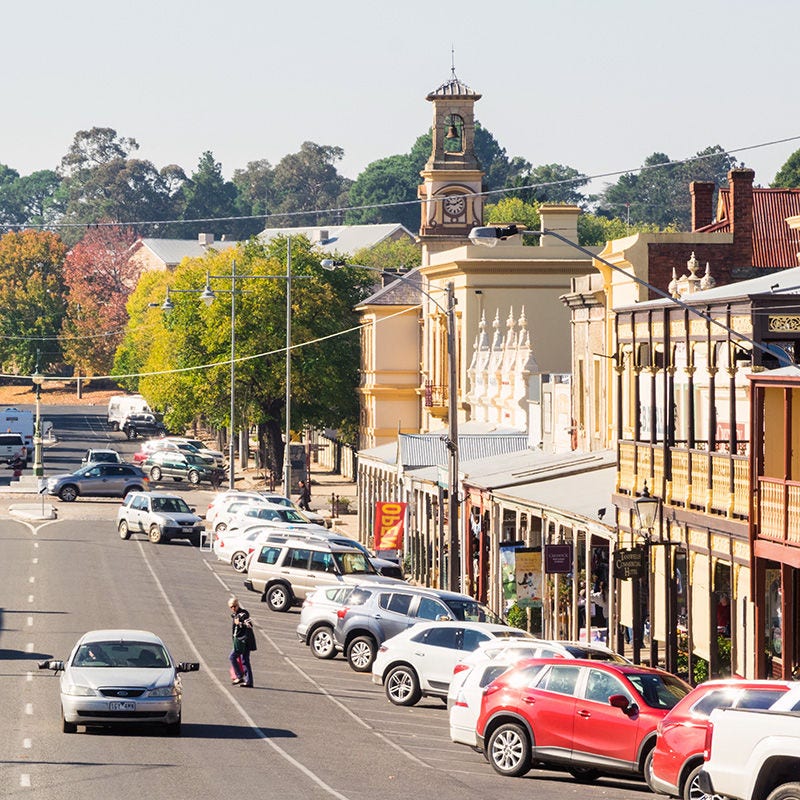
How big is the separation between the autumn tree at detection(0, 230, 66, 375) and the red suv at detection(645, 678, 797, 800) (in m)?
146

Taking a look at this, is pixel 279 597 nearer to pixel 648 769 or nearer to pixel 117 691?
pixel 117 691

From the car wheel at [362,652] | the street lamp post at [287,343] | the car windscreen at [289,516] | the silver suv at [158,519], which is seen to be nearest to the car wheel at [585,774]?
the car wheel at [362,652]

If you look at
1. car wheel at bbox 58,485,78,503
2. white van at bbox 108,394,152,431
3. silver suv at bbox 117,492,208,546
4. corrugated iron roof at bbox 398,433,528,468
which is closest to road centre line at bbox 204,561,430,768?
corrugated iron roof at bbox 398,433,528,468

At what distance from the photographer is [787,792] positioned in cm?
1692

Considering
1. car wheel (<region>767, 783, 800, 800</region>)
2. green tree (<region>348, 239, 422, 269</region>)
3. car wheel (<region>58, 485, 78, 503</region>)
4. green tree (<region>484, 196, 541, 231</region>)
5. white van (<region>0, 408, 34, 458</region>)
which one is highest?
green tree (<region>484, 196, 541, 231</region>)

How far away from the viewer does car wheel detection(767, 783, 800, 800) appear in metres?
16.8

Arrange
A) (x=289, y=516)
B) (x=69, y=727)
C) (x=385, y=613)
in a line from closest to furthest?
(x=69, y=727) → (x=385, y=613) → (x=289, y=516)

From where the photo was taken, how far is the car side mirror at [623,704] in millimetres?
23047

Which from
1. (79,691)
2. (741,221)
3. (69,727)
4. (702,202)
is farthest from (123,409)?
(79,691)

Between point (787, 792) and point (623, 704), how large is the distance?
622cm

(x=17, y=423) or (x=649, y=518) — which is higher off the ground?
(x=17, y=423)

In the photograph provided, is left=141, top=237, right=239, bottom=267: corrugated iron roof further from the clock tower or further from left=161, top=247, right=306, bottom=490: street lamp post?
the clock tower

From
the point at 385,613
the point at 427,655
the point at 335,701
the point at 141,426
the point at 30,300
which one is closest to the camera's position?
the point at 427,655

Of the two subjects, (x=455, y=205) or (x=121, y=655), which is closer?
(x=121, y=655)
